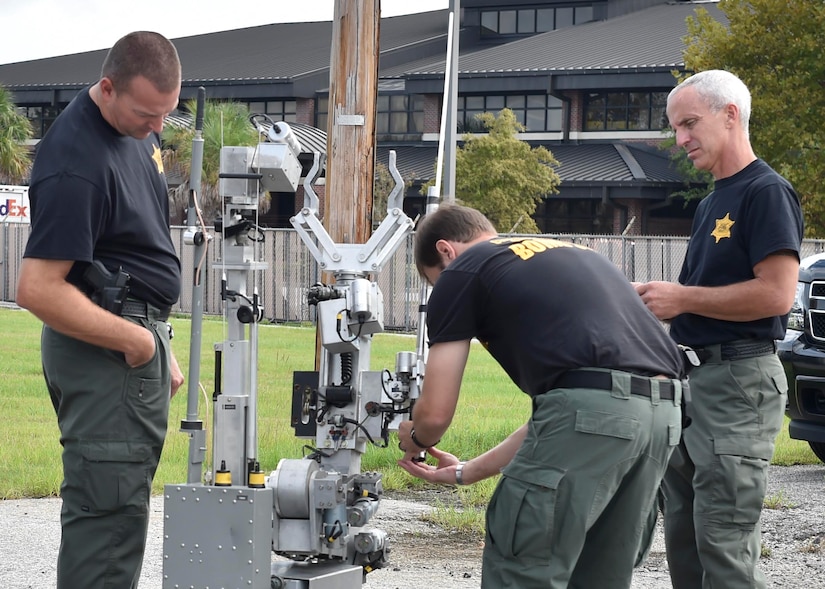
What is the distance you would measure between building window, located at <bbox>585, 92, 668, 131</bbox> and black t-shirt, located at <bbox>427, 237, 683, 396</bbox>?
47958mm

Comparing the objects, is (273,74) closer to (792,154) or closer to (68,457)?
(792,154)

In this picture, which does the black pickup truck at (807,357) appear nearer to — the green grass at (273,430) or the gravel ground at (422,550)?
the gravel ground at (422,550)

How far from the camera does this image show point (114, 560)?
4402mm

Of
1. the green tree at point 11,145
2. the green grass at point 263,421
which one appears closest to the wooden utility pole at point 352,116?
the green grass at point 263,421

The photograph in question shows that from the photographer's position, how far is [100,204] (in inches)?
167

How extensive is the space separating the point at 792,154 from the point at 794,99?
1800 millimetres

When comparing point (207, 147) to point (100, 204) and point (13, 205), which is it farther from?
point (100, 204)

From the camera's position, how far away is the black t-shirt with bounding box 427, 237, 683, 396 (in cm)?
380

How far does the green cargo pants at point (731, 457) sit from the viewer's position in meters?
4.69

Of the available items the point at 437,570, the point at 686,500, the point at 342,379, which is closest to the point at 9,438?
the point at 437,570

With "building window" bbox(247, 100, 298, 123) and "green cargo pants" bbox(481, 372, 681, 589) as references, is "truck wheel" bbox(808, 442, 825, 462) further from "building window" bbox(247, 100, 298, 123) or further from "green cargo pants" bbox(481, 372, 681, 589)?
"building window" bbox(247, 100, 298, 123)

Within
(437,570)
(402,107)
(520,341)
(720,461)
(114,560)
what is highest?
(402,107)

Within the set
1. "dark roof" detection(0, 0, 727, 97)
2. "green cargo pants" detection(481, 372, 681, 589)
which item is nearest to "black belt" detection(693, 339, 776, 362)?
"green cargo pants" detection(481, 372, 681, 589)

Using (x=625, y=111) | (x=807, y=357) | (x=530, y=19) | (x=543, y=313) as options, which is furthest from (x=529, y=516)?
(x=530, y=19)
